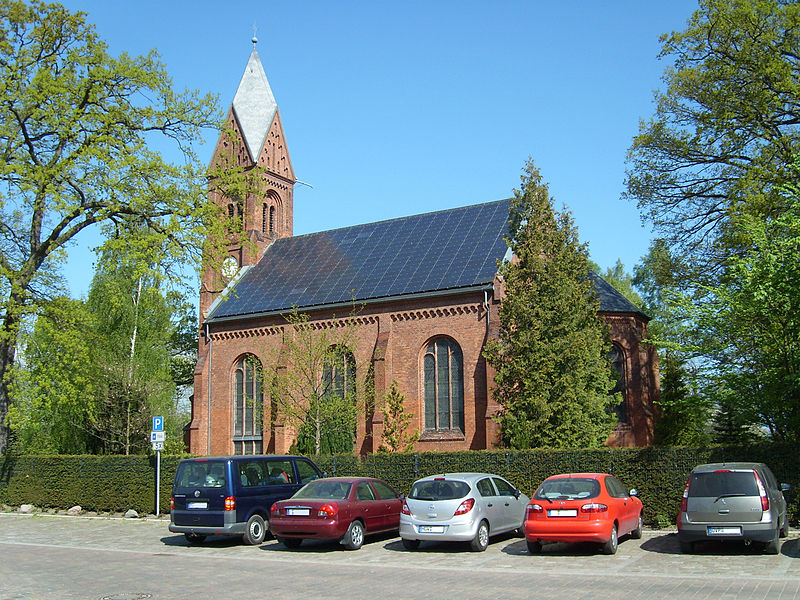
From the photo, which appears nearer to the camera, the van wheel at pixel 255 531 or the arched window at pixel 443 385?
the van wheel at pixel 255 531

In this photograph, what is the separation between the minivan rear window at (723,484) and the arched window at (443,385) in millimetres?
16237

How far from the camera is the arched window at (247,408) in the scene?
3447cm

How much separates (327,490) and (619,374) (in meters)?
18.4

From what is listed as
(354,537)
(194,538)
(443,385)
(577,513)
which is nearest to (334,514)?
(354,537)

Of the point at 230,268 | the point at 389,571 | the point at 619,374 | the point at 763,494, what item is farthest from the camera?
the point at 230,268

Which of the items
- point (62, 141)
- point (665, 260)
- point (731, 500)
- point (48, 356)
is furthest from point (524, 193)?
point (48, 356)

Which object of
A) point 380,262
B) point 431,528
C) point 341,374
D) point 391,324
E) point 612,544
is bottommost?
point 612,544

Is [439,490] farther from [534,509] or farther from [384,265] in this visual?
[384,265]

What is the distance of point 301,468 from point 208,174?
40.0 feet

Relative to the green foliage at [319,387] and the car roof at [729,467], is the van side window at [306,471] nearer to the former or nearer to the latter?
the green foliage at [319,387]

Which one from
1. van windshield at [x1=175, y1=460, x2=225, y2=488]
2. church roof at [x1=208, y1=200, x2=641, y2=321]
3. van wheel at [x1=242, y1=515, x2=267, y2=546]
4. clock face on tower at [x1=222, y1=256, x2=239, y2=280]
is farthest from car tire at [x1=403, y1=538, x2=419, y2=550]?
clock face on tower at [x1=222, y1=256, x2=239, y2=280]

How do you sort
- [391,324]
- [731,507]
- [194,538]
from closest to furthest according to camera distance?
[731,507], [194,538], [391,324]

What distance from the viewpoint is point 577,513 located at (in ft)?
43.5

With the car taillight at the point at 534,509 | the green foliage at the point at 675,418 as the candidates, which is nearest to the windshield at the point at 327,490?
the car taillight at the point at 534,509
